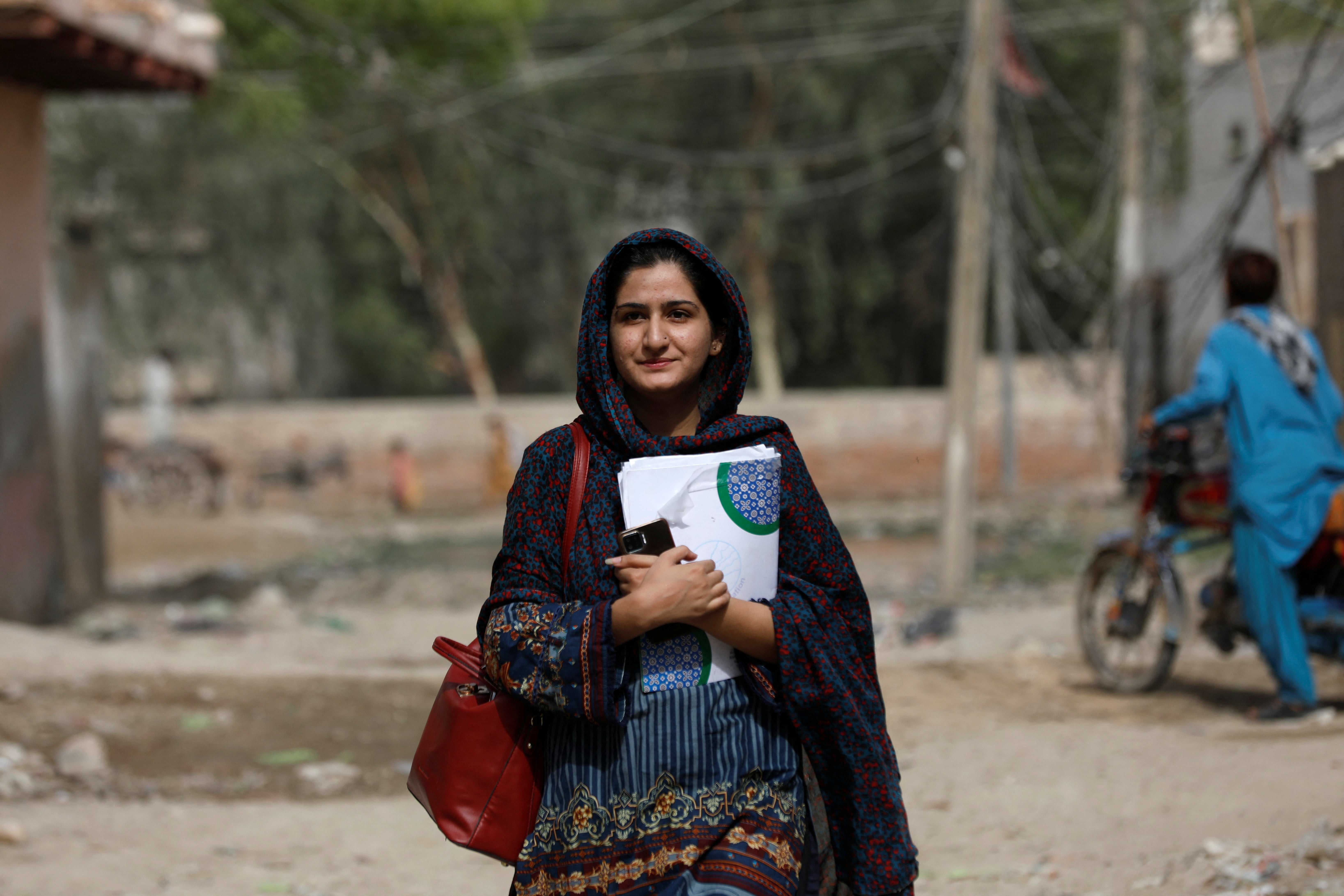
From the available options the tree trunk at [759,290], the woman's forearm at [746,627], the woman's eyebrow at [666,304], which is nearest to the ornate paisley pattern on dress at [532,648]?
the woman's forearm at [746,627]

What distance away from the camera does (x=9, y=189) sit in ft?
30.2

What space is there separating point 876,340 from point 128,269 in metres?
14.7

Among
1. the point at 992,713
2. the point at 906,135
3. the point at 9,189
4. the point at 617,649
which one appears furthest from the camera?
the point at 906,135

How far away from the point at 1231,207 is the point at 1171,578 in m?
8.46

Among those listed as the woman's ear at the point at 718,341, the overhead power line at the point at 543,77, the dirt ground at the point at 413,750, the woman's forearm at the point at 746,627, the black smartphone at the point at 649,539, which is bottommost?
the dirt ground at the point at 413,750

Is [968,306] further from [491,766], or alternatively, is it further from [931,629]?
[491,766]

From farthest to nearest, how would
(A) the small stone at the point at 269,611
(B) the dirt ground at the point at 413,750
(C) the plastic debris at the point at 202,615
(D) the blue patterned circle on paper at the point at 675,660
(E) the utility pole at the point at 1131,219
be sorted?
(E) the utility pole at the point at 1131,219 → (A) the small stone at the point at 269,611 → (C) the plastic debris at the point at 202,615 → (B) the dirt ground at the point at 413,750 → (D) the blue patterned circle on paper at the point at 675,660

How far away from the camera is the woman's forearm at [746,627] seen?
2037 mm

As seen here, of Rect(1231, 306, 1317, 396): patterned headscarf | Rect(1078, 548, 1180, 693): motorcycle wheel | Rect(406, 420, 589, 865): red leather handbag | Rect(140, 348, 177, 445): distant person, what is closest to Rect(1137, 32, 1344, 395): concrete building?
Rect(1078, 548, 1180, 693): motorcycle wheel

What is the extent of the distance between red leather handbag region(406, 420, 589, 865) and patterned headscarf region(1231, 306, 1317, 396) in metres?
4.26

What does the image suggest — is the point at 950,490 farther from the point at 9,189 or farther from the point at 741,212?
the point at 741,212

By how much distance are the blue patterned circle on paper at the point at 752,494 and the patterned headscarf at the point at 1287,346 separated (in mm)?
4141

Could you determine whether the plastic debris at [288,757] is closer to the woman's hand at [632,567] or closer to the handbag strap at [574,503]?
the handbag strap at [574,503]

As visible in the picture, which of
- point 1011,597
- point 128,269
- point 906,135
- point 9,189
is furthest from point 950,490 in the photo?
point 128,269
